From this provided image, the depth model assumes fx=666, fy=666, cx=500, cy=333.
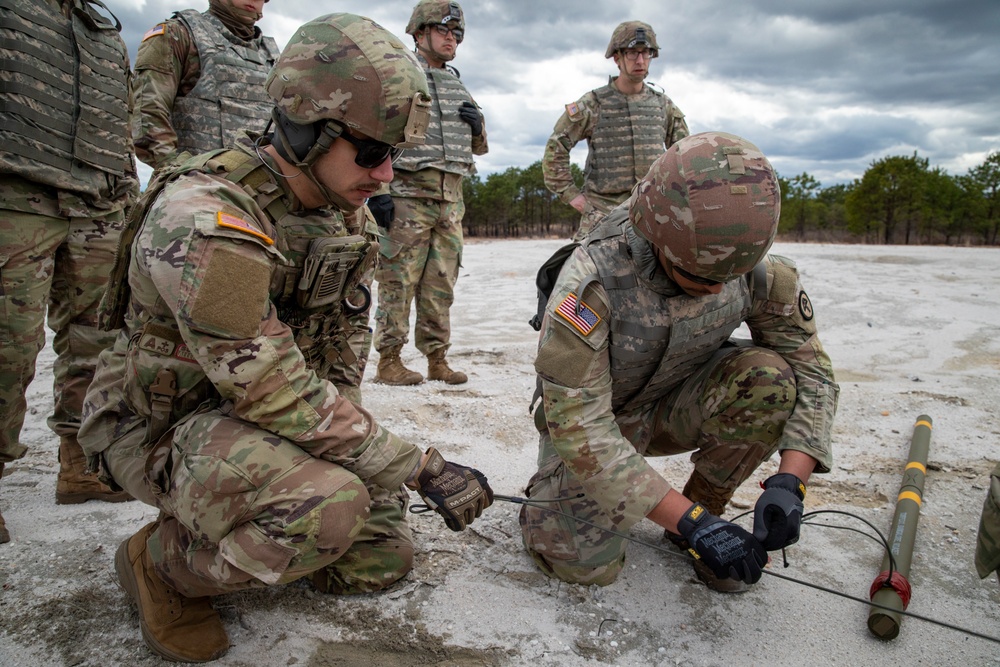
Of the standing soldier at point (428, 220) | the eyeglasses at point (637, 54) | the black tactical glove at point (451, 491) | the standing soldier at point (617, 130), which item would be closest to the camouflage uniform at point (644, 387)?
the black tactical glove at point (451, 491)

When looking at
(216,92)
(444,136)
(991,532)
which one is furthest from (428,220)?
(991,532)

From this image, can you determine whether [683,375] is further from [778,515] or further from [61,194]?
[61,194]

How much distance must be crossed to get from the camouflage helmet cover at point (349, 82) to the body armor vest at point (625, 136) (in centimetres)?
349

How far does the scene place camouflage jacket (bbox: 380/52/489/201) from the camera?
13.7ft

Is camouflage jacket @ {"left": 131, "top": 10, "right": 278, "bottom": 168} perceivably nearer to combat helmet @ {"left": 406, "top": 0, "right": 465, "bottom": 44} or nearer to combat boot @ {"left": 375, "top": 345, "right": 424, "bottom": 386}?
combat helmet @ {"left": 406, "top": 0, "right": 465, "bottom": 44}

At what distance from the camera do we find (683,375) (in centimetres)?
239

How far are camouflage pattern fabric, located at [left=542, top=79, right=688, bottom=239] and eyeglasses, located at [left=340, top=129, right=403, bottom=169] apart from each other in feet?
11.5

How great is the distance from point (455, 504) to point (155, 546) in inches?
33.1

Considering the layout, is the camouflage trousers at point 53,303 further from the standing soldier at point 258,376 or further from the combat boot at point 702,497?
the combat boot at point 702,497

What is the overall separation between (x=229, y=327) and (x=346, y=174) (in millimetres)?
572

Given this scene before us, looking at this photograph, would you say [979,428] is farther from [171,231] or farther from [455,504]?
[171,231]

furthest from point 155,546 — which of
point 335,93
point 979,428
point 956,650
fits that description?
point 979,428

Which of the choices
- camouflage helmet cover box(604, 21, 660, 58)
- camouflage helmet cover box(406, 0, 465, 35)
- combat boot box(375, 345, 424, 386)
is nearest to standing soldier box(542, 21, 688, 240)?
camouflage helmet cover box(604, 21, 660, 58)

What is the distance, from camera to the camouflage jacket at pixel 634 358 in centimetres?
188
